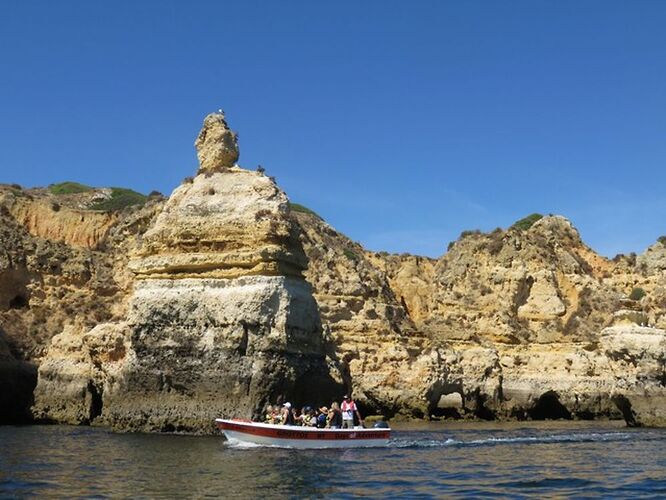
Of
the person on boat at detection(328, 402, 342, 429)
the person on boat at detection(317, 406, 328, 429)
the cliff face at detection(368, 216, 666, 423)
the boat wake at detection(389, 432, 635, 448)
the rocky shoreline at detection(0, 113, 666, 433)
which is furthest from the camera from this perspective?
the cliff face at detection(368, 216, 666, 423)

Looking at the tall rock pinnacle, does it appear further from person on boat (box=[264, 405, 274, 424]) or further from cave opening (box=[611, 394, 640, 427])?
cave opening (box=[611, 394, 640, 427])

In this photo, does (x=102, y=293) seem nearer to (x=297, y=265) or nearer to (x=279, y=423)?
(x=297, y=265)

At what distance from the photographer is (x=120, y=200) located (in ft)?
234

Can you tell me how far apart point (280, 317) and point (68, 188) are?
2401 inches

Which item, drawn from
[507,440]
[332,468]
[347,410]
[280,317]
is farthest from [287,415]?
[507,440]

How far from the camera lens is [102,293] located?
44812mm

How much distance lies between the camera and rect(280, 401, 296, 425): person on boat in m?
25.1

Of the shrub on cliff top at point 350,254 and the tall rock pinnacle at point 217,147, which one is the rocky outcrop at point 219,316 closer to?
the tall rock pinnacle at point 217,147

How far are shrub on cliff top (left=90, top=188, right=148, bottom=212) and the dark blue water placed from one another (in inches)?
1587

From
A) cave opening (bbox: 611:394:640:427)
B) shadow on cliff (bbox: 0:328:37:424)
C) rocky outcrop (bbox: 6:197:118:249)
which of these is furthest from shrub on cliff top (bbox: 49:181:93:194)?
cave opening (bbox: 611:394:640:427)

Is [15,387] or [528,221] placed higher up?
[528,221]

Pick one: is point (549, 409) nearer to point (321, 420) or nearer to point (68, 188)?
point (321, 420)

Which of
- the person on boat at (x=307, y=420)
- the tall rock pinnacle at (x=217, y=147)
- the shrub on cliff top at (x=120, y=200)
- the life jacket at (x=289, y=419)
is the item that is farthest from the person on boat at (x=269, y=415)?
the shrub on cliff top at (x=120, y=200)

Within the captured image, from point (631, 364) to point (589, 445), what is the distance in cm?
1119
